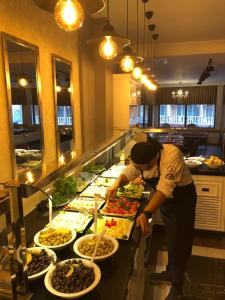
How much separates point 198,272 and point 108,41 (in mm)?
2765

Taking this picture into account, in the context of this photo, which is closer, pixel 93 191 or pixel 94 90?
pixel 93 191

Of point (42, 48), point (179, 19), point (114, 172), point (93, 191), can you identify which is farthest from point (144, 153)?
point (179, 19)

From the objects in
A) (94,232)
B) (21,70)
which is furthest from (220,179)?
(21,70)

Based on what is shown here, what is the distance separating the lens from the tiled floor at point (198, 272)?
2820 millimetres

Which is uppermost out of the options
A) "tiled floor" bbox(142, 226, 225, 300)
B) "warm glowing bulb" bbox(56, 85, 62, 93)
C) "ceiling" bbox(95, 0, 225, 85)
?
"ceiling" bbox(95, 0, 225, 85)

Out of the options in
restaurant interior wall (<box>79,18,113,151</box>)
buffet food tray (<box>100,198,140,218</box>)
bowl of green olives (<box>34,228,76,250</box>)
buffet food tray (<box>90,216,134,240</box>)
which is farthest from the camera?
restaurant interior wall (<box>79,18,113,151</box>)

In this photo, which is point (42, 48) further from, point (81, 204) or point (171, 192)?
point (171, 192)

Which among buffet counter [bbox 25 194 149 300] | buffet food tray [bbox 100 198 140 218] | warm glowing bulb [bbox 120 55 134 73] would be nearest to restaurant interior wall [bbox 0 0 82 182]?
buffet food tray [bbox 100 198 140 218]

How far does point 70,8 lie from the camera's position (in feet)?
5.74

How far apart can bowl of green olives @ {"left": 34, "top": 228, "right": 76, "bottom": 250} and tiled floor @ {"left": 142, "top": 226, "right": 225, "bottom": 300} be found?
1.34 m

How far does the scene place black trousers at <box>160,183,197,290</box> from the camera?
2.55 metres

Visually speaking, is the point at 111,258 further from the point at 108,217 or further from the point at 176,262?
the point at 176,262

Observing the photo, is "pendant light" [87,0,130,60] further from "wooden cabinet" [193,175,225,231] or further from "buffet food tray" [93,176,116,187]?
"wooden cabinet" [193,175,225,231]

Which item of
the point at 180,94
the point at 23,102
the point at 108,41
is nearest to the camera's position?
the point at 108,41
